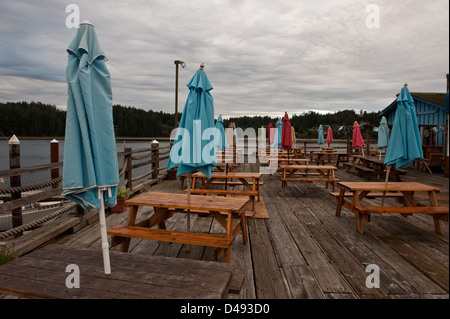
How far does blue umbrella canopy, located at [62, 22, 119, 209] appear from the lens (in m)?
1.89

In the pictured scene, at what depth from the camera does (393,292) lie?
2.58m

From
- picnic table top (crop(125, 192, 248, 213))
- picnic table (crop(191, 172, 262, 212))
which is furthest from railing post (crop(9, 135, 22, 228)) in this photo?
picnic table (crop(191, 172, 262, 212))

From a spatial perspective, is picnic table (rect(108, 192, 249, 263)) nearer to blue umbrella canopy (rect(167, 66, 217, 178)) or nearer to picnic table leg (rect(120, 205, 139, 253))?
picnic table leg (rect(120, 205, 139, 253))

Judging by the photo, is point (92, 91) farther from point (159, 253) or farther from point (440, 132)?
point (440, 132)

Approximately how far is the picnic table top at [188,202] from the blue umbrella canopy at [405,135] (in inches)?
116

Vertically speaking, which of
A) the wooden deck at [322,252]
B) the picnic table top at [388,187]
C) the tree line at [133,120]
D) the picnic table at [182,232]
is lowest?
the wooden deck at [322,252]

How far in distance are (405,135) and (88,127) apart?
4.80m

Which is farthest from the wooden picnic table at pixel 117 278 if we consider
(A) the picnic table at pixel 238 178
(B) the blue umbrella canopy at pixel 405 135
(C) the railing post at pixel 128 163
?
(C) the railing post at pixel 128 163

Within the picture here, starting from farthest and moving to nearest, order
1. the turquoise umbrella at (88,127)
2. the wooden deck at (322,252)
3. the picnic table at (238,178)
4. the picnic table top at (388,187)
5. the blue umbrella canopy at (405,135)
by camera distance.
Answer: the picnic table at (238,178)
the blue umbrella canopy at (405,135)
the picnic table top at (388,187)
the wooden deck at (322,252)
the turquoise umbrella at (88,127)

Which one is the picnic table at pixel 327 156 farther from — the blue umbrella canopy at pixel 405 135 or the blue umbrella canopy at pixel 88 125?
the blue umbrella canopy at pixel 88 125

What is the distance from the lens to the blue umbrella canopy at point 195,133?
3.31 metres
